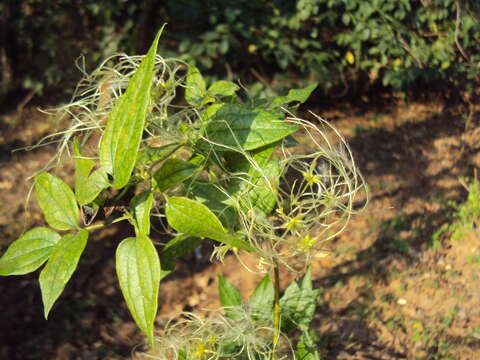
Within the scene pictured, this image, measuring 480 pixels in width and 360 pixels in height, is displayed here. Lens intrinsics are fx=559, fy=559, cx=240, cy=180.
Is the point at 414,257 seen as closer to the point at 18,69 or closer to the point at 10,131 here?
the point at 10,131

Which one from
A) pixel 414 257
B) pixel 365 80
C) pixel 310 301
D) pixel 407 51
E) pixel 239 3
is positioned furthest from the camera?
pixel 365 80

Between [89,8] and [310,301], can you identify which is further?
[89,8]

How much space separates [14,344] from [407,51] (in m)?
2.97

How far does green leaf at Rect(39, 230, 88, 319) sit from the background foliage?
8.90 ft

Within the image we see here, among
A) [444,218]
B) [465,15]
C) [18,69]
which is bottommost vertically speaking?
[444,218]

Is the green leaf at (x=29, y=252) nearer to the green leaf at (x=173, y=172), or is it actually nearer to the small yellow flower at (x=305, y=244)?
the green leaf at (x=173, y=172)

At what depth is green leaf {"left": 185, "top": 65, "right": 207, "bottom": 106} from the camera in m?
0.93

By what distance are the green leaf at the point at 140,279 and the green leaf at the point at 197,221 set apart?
50mm

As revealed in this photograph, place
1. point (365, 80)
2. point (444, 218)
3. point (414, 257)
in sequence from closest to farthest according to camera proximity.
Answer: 1. point (414, 257)
2. point (444, 218)
3. point (365, 80)

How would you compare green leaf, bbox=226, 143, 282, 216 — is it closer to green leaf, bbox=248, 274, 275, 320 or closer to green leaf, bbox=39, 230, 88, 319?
green leaf, bbox=39, 230, 88, 319

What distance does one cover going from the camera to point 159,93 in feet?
3.02

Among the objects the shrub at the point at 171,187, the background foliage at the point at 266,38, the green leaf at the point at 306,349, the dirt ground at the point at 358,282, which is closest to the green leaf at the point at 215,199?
the shrub at the point at 171,187

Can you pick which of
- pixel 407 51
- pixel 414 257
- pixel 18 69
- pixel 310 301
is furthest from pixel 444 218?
pixel 18 69

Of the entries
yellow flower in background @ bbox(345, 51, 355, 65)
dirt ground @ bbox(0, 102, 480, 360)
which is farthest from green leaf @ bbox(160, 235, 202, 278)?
yellow flower in background @ bbox(345, 51, 355, 65)
